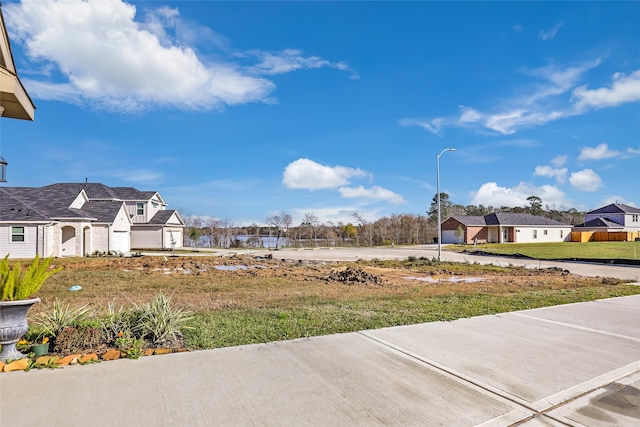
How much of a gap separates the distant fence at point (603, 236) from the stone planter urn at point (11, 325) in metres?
61.1

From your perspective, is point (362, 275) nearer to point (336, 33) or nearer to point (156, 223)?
point (336, 33)

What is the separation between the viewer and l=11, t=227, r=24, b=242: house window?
856 inches

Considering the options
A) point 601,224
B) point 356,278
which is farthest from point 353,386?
point 601,224

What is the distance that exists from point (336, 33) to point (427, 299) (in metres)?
10.7

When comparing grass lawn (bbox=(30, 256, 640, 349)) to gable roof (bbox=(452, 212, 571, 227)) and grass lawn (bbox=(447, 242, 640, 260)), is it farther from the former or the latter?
gable roof (bbox=(452, 212, 571, 227))

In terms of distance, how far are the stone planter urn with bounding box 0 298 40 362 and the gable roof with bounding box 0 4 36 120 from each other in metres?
2.53

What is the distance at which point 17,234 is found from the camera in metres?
21.8

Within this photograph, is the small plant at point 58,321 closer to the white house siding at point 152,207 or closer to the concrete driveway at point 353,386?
the concrete driveway at point 353,386

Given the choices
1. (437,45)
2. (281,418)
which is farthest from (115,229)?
(281,418)

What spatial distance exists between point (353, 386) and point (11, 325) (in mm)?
3635

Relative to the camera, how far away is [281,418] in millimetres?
2914

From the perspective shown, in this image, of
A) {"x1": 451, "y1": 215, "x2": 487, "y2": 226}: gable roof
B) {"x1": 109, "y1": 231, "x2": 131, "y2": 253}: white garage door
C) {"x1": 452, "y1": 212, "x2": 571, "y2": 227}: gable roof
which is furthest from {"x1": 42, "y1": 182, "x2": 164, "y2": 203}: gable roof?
{"x1": 452, "y1": 212, "x2": 571, "y2": 227}: gable roof

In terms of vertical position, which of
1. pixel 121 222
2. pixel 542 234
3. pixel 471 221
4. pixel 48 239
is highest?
pixel 121 222

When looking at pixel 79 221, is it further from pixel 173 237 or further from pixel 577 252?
pixel 577 252
